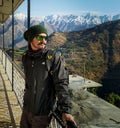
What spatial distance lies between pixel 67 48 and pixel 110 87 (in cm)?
6978

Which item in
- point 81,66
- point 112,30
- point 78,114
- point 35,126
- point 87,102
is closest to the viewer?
point 35,126

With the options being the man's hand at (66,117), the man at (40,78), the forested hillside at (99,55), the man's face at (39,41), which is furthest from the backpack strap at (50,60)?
the forested hillside at (99,55)

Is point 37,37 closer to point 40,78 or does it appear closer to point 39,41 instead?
point 39,41

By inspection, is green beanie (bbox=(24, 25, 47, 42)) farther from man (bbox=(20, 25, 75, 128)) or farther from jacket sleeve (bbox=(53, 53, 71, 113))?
jacket sleeve (bbox=(53, 53, 71, 113))

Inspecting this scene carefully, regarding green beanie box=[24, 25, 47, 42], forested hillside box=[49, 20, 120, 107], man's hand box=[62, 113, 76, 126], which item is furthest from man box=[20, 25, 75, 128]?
forested hillside box=[49, 20, 120, 107]

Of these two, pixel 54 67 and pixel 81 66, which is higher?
pixel 54 67

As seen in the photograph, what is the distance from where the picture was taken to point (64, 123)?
2.53 meters

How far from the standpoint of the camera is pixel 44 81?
2.89m

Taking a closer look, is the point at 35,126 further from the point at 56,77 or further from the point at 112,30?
the point at 112,30

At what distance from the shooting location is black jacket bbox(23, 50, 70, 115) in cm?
275

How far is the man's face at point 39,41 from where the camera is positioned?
2924 mm

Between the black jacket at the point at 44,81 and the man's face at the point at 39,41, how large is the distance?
8 cm

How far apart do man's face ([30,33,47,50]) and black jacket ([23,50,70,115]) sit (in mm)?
81

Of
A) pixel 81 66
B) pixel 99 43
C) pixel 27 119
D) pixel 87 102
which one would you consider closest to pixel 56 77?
pixel 27 119
